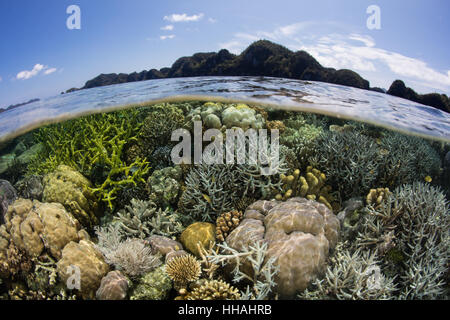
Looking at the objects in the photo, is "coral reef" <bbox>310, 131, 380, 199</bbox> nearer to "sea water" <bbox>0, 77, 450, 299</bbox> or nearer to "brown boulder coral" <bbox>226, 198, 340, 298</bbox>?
"sea water" <bbox>0, 77, 450, 299</bbox>

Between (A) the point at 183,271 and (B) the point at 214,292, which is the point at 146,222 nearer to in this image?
(A) the point at 183,271

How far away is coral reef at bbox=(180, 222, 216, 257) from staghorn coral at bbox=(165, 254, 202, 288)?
→ 1.66 feet

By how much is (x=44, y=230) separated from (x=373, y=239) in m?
5.84

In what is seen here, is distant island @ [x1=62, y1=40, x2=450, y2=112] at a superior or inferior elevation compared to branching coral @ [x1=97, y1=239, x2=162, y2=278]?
superior

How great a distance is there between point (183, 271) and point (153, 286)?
526 mm

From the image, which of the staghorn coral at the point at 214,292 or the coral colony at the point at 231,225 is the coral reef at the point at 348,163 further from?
the staghorn coral at the point at 214,292

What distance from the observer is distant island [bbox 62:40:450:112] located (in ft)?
42.1

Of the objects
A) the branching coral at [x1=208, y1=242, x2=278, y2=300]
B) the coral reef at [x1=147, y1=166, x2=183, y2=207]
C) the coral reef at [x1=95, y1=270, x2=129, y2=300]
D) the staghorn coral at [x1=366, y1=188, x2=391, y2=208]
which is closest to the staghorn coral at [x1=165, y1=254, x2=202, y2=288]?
the branching coral at [x1=208, y1=242, x2=278, y2=300]

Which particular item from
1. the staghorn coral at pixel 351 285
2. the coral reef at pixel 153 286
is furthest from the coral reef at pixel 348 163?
the coral reef at pixel 153 286

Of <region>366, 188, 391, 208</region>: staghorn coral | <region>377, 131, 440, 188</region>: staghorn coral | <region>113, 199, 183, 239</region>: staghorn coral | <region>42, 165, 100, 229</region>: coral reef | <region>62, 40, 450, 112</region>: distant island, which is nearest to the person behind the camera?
<region>366, 188, 391, 208</region>: staghorn coral

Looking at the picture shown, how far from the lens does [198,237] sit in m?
3.96

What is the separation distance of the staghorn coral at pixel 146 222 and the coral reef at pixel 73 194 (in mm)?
728
